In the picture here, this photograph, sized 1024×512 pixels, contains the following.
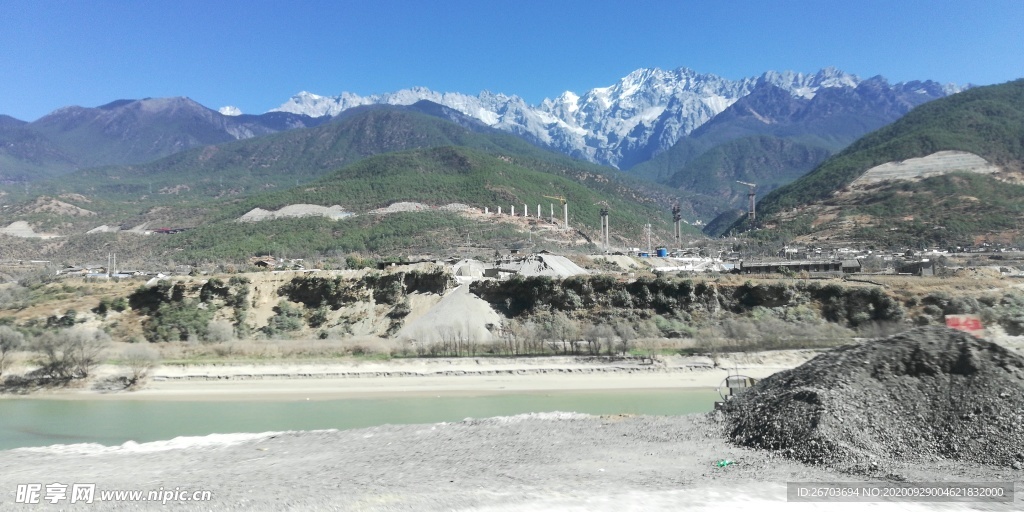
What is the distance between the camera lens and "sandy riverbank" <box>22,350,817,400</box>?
1099 inches

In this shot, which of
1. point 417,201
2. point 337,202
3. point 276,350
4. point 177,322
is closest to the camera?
point 276,350

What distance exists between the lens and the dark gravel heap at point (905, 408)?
43.6 ft

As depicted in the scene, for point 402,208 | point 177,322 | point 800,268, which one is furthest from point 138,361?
point 402,208

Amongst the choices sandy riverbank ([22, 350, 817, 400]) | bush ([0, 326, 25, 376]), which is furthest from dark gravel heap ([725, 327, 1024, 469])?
bush ([0, 326, 25, 376])

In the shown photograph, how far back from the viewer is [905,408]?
1427 centimetres

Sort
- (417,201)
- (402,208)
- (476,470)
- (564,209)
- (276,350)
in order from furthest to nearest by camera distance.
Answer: (564,209)
(417,201)
(402,208)
(276,350)
(476,470)

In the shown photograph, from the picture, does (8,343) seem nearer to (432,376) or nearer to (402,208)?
(432,376)

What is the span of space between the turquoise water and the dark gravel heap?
7.84 metres

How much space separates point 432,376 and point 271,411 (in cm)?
796

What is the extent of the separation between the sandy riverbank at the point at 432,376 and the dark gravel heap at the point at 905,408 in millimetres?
11861

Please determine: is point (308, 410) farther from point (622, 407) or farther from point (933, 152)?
point (933, 152)

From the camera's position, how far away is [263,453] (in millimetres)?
17250

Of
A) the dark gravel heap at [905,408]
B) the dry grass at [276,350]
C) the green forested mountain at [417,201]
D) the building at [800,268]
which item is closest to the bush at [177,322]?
the dry grass at [276,350]

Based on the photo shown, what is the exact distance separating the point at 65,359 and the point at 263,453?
18.8 metres
